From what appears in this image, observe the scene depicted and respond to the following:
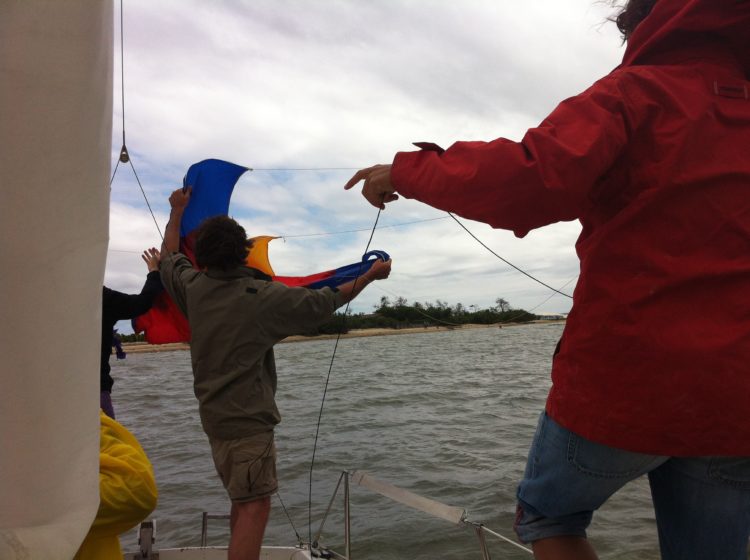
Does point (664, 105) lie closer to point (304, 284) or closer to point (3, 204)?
point (3, 204)

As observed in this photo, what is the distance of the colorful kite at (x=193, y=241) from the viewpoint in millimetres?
3729

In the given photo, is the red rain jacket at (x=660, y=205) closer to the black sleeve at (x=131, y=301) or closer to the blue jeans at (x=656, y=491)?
the blue jeans at (x=656, y=491)

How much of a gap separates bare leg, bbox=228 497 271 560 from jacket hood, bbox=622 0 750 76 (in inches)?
93.3

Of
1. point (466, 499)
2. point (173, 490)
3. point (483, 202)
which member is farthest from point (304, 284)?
point (173, 490)

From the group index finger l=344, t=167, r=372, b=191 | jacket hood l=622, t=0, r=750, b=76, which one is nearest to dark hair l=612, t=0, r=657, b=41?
jacket hood l=622, t=0, r=750, b=76

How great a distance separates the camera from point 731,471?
119 cm

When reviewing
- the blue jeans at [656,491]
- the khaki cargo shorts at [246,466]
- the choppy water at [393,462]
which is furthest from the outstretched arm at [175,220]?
the choppy water at [393,462]

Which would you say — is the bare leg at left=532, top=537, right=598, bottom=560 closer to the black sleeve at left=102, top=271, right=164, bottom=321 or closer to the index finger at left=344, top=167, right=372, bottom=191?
the index finger at left=344, top=167, right=372, bottom=191

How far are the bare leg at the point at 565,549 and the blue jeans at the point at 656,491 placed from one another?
0.05 ft

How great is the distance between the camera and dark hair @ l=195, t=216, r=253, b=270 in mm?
2713

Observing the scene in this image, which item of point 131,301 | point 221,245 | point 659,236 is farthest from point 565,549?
point 131,301

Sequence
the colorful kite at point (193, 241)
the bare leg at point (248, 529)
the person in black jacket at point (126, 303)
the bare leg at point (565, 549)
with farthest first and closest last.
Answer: the colorful kite at point (193, 241)
the person in black jacket at point (126, 303)
the bare leg at point (248, 529)
the bare leg at point (565, 549)

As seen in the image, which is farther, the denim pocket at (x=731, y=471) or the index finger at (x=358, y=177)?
the index finger at (x=358, y=177)

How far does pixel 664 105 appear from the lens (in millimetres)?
1192
